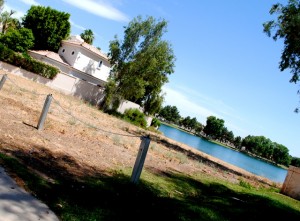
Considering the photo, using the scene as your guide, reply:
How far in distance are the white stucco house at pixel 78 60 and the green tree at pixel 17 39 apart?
2.17 metres

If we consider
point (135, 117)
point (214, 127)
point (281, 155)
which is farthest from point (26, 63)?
point (281, 155)

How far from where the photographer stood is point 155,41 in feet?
126

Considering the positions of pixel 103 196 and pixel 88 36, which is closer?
pixel 103 196

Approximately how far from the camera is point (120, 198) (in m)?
7.31

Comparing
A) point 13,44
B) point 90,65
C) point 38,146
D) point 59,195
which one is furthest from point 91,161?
point 90,65

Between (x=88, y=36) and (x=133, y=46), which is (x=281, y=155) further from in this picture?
(x=133, y=46)

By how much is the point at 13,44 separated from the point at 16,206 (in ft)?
132

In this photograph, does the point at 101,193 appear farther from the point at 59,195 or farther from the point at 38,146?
the point at 38,146

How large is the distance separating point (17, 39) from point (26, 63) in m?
8.21

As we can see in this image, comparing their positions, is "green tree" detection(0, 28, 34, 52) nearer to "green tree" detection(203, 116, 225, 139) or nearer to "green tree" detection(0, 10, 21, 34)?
"green tree" detection(0, 10, 21, 34)

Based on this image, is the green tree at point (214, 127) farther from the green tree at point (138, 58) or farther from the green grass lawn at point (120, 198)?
the green grass lawn at point (120, 198)

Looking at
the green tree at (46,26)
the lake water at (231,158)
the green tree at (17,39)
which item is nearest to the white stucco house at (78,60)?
the green tree at (17,39)

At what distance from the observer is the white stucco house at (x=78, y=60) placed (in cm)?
4488

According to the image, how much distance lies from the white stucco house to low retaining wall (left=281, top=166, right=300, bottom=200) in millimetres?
34975
